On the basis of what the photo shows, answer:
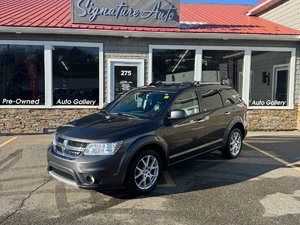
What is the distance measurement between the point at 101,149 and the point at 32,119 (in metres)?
6.69

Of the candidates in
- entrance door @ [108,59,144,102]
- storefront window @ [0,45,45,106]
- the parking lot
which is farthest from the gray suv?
storefront window @ [0,45,45,106]

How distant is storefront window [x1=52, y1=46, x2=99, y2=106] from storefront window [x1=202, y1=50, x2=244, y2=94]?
12.7 ft

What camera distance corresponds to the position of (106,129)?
15.7 feet

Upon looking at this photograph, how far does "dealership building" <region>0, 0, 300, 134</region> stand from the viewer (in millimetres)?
10242

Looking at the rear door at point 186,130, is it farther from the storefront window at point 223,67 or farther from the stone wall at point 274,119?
the stone wall at point 274,119

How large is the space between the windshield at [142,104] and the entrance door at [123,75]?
171 inches

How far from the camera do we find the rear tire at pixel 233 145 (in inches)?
275

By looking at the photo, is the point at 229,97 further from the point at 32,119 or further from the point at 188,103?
the point at 32,119

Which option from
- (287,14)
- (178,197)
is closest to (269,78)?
(287,14)

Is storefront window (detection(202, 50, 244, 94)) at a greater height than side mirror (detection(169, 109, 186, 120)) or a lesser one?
greater

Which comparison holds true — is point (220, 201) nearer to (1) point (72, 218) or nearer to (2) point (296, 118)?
(1) point (72, 218)

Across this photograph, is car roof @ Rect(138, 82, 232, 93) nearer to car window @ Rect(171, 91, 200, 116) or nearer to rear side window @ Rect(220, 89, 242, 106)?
car window @ Rect(171, 91, 200, 116)

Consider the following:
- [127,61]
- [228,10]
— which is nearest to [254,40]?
[127,61]

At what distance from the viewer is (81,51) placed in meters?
10.4
